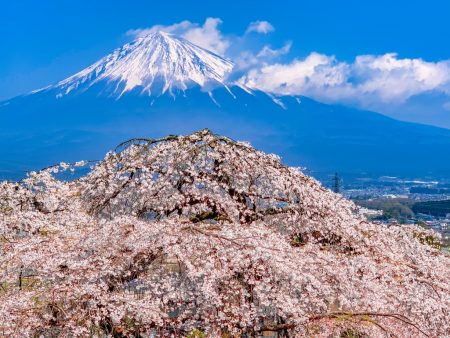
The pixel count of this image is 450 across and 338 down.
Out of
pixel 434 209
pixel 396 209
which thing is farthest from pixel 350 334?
pixel 434 209

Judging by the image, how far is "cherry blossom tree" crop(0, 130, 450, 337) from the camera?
510 cm

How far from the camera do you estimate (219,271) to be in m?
5.18

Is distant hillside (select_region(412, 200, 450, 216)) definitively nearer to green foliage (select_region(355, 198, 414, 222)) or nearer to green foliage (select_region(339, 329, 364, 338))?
green foliage (select_region(355, 198, 414, 222))

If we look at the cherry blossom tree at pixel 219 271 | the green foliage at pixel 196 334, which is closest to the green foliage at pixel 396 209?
the cherry blossom tree at pixel 219 271

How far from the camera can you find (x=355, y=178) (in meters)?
154

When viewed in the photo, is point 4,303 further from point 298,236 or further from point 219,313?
point 298,236

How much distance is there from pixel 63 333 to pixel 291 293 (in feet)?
7.33

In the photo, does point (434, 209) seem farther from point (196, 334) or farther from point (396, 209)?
point (196, 334)

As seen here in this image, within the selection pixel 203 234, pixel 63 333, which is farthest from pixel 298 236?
pixel 63 333

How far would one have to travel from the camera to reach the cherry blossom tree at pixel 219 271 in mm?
5102

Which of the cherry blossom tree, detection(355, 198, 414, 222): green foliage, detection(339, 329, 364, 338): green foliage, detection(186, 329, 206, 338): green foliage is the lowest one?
detection(339, 329, 364, 338): green foliage

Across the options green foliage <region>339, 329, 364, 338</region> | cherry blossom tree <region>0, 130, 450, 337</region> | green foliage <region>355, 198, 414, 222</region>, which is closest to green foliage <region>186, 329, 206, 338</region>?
cherry blossom tree <region>0, 130, 450, 337</region>

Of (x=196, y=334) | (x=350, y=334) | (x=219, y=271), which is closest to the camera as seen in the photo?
(x=219, y=271)

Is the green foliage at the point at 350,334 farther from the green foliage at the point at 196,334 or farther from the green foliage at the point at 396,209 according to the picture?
the green foliage at the point at 396,209
